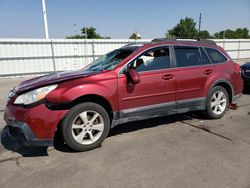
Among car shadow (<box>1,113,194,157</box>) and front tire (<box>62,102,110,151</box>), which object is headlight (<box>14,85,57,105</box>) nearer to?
front tire (<box>62,102,110,151</box>)

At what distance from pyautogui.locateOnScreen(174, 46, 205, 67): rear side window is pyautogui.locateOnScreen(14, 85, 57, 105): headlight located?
7.92 ft

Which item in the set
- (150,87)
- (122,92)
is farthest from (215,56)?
(122,92)

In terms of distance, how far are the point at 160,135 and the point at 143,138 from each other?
1.13 ft

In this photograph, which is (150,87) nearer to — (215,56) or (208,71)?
(208,71)

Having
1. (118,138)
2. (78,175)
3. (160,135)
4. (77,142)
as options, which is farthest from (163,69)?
(78,175)

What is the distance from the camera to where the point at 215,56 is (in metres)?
5.10

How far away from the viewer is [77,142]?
142 inches

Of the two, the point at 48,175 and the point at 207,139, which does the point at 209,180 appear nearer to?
the point at 207,139

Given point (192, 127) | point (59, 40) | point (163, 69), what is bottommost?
point (192, 127)

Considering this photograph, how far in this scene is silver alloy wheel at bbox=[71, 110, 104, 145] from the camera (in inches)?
142

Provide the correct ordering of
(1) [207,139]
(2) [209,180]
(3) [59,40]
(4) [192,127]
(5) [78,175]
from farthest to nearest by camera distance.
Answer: (3) [59,40]
(4) [192,127]
(1) [207,139]
(5) [78,175]
(2) [209,180]

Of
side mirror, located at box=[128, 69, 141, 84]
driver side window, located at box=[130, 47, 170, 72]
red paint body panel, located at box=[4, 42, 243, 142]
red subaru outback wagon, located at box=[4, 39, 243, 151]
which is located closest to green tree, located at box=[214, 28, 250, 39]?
red subaru outback wagon, located at box=[4, 39, 243, 151]

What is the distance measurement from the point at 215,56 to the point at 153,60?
1657 mm

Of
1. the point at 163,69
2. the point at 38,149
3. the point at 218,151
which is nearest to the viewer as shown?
the point at 218,151
